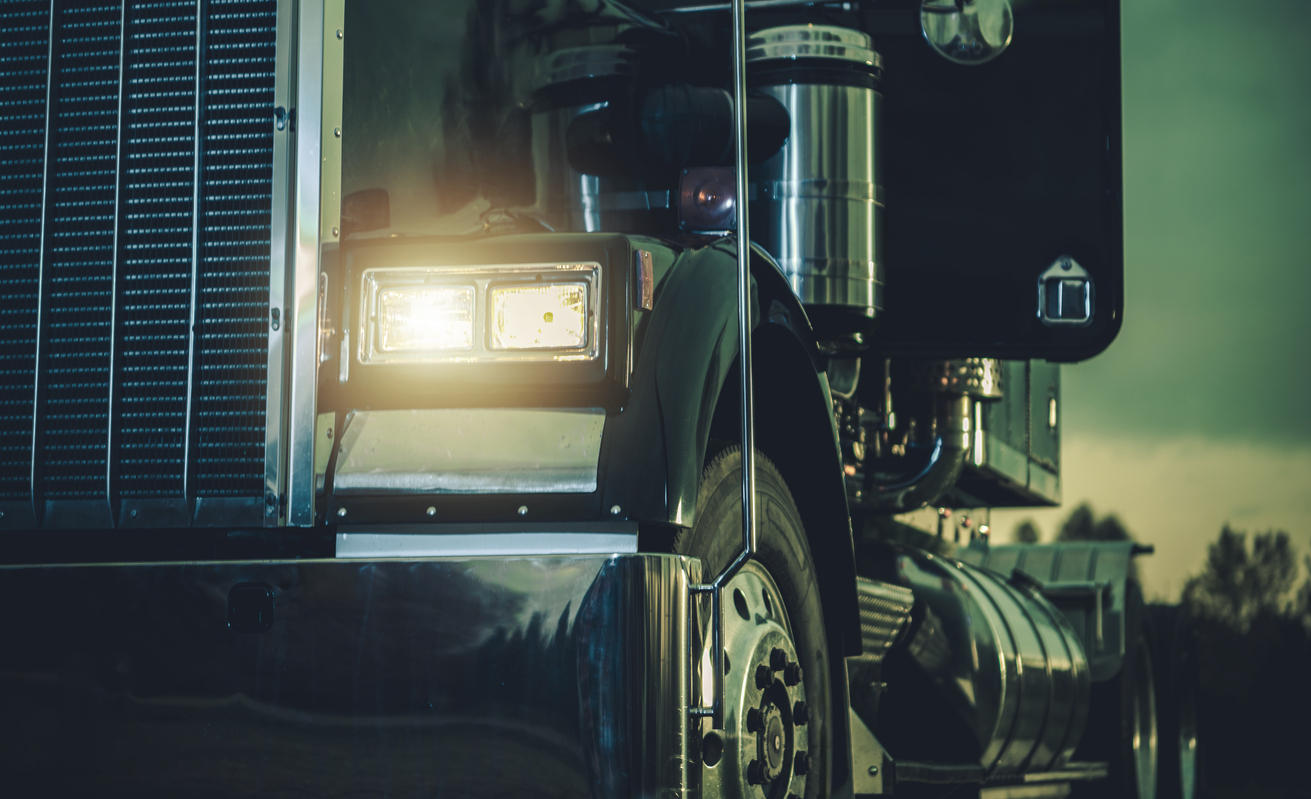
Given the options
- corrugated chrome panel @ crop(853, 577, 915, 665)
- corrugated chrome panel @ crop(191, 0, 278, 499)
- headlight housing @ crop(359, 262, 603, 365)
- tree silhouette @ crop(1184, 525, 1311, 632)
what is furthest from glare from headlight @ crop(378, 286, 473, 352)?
tree silhouette @ crop(1184, 525, 1311, 632)

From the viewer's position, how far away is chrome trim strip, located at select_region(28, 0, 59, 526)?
8.14 ft

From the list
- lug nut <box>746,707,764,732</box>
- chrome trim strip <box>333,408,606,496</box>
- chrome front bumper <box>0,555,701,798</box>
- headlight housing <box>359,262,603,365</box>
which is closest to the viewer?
chrome front bumper <box>0,555,701,798</box>

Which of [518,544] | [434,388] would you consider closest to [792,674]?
[518,544]

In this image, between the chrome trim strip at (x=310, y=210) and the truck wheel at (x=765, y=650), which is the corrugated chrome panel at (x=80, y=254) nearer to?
the chrome trim strip at (x=310, y=210)

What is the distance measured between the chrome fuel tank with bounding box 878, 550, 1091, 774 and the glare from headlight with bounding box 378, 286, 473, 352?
3288 millimetres

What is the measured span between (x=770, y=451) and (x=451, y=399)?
1.01 meters

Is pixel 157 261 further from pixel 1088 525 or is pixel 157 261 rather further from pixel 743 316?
pixel 1088 525

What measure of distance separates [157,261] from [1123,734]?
5.53 meters

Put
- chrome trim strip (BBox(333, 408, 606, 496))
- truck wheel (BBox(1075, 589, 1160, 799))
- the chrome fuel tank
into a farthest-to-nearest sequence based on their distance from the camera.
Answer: truck wheel (BBox(1075, 589, 1160, 799)) < the chrome fuel tank < chrome trim strip (BBox(333, 408, 606, 496))

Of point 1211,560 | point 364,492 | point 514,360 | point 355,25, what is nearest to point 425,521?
point 364,492

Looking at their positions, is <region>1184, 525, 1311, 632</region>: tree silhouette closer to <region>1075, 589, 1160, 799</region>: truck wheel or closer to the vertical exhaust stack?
<region>1075, 589, 1160, 799</region>: truck wheel

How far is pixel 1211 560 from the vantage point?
25.8 m

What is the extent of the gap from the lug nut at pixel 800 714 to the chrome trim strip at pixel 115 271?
1265mm

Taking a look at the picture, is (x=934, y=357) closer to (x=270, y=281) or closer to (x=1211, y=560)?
(x=270, y=281)
